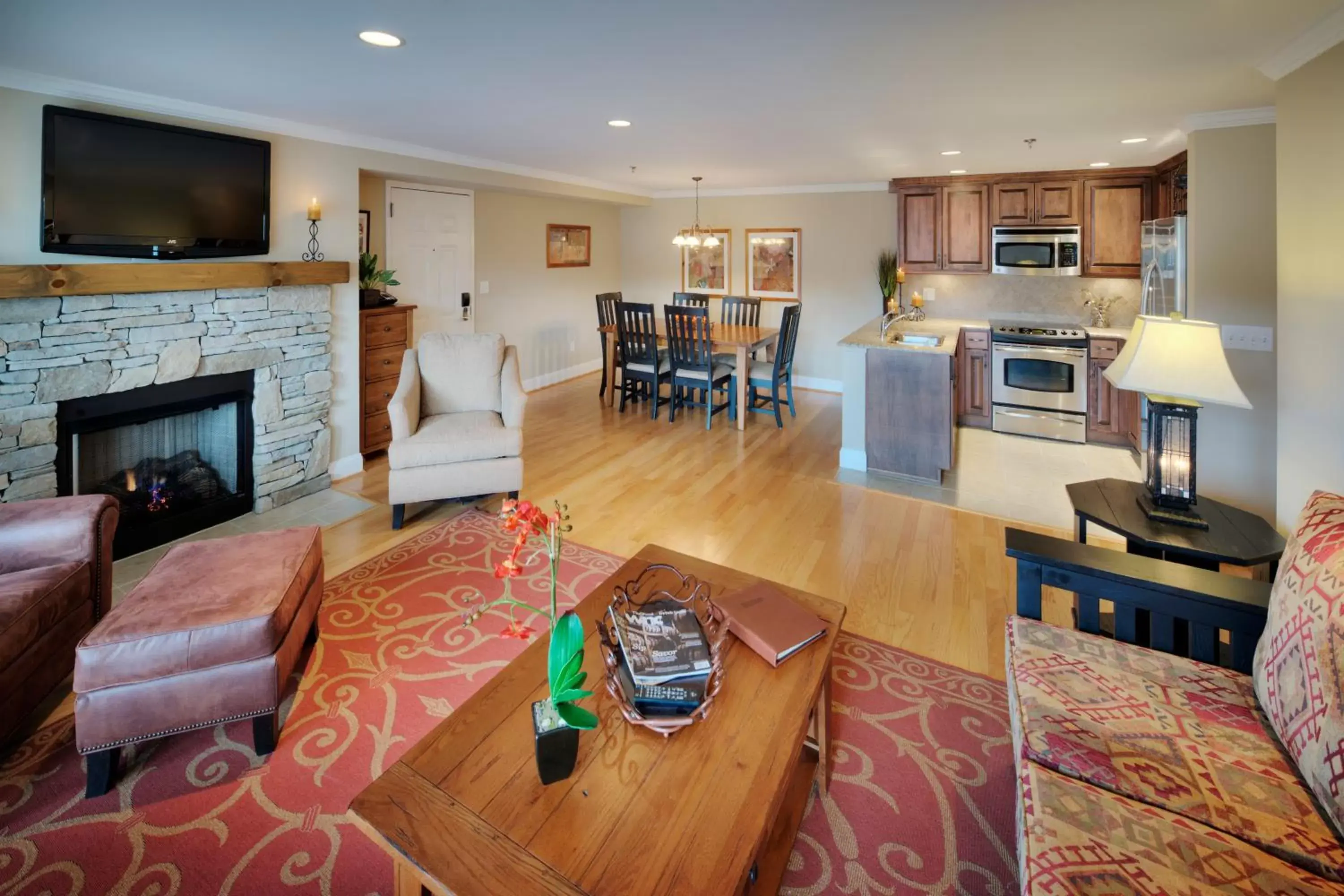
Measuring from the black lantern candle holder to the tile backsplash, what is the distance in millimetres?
4153

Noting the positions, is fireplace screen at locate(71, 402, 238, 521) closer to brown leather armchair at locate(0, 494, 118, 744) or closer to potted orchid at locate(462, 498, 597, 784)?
brown leather armchair at locate(0, 494, 118, 744)

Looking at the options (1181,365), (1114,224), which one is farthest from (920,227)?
(1181,365)

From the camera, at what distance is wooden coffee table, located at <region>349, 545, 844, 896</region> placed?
3.63ft

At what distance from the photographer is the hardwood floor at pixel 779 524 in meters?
2.80

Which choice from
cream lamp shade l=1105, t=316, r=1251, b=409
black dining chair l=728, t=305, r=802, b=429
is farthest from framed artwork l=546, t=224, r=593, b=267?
cream lamp shade l=1105, t=316, r=1251, b=409

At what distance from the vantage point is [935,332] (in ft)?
18.0

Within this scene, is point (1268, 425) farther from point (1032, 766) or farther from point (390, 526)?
point (390, 526)

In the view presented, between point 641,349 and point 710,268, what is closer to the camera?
point 641,349

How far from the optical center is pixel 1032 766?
4.40ft

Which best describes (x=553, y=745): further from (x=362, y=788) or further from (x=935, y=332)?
(x=935, y=332)

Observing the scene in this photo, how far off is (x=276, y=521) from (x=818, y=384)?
5.73 meters

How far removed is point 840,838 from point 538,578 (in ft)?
5.86

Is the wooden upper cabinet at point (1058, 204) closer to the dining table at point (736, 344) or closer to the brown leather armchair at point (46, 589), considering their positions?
the dining table at point (736, 344)

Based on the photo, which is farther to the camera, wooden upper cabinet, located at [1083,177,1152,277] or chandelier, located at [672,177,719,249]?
chandelier, located at [672,177,719,249]
